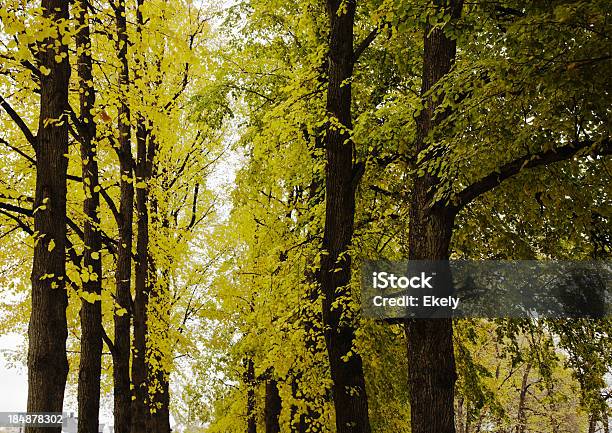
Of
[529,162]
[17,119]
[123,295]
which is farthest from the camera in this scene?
Answer: [123,295]

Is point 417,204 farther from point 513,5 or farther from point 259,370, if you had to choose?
point 259,370

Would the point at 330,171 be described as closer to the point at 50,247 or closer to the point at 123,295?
the point at 123,295

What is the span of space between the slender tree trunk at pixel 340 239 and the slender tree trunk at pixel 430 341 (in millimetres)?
1459

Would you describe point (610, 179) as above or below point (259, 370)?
above

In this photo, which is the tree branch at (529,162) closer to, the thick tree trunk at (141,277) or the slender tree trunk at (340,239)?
the slender tree trunk at (340,239)

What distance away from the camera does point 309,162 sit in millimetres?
11531

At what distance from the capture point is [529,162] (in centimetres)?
689

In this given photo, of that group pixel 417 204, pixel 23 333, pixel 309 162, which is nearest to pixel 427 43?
pixel 417 204

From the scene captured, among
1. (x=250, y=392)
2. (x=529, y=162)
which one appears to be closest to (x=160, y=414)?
(x=250, y=392)

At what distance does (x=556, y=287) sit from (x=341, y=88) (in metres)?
4.22

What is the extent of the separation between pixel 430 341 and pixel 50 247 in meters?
4.23

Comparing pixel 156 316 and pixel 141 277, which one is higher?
pixel 141 277

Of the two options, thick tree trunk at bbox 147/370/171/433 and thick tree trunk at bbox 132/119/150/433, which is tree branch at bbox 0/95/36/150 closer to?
thick tree trunk at bbox 132/119/150/433

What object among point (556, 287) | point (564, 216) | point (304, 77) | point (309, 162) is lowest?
point (556, 287)
